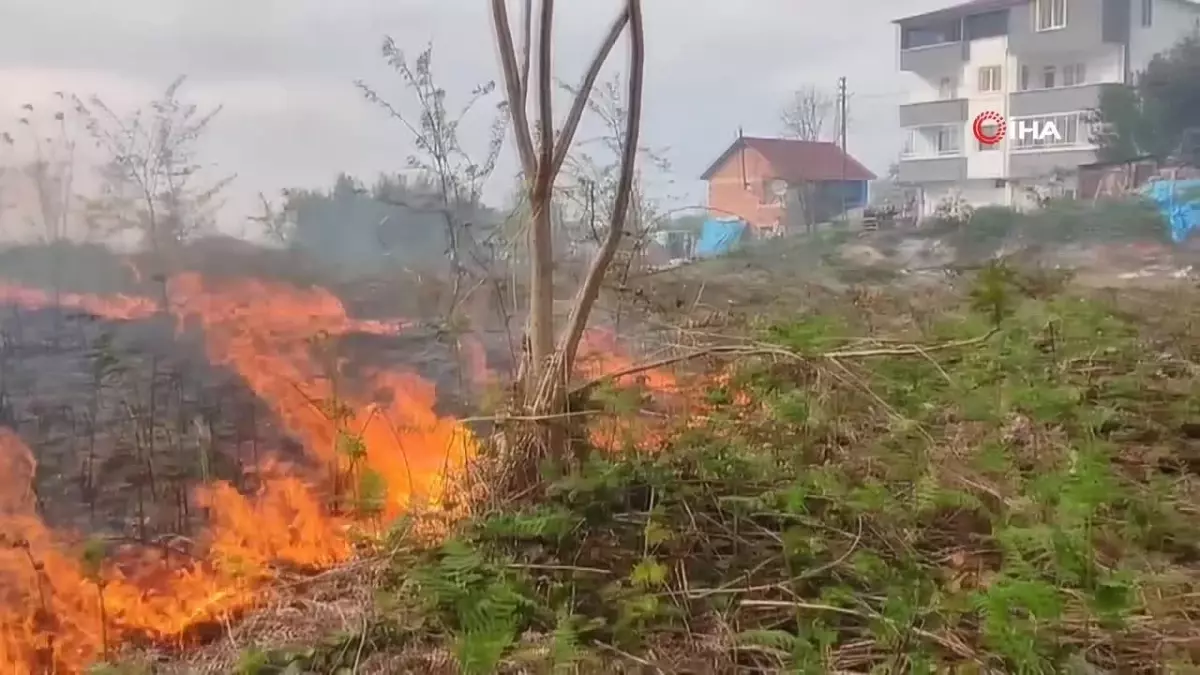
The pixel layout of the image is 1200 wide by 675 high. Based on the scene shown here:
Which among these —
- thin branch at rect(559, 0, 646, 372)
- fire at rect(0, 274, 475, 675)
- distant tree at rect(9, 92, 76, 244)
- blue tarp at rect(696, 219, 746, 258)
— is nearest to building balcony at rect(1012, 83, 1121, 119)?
blue tarp at rect(696, 219, 746, 258)

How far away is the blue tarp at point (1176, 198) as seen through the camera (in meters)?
3.32

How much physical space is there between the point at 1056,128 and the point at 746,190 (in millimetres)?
1006

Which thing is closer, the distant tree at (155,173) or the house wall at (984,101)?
the distant tree at (155,173)

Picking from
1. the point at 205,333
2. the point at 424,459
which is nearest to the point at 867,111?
the point at 424,459

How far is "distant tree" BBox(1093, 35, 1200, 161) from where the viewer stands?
3275mm

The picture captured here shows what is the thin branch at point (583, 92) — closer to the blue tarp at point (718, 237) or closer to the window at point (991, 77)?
the blue tarp at point (718, 237)

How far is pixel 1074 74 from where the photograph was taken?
10.7 ft

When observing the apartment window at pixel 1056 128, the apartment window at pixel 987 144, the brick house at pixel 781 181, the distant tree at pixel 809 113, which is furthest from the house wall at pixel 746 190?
the apartment window at pixel 1056 128

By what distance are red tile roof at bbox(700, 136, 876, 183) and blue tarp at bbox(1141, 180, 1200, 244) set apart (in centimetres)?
86

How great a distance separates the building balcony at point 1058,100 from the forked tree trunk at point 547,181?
5.54 ft

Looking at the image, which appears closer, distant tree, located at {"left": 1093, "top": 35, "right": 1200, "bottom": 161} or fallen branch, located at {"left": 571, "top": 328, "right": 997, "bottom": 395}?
fallen branch, located at {"left": 571, "top": 328, "right": 997, "bottom": 395}

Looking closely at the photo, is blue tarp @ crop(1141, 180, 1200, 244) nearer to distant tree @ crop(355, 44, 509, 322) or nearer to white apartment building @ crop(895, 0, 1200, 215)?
white apartment building @ crop(895, 0, 1200, 215)

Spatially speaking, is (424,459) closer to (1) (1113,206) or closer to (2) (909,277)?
(2) (909,277)

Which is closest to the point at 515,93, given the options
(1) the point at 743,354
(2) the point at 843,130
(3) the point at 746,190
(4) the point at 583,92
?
(4) the point at 583,92
